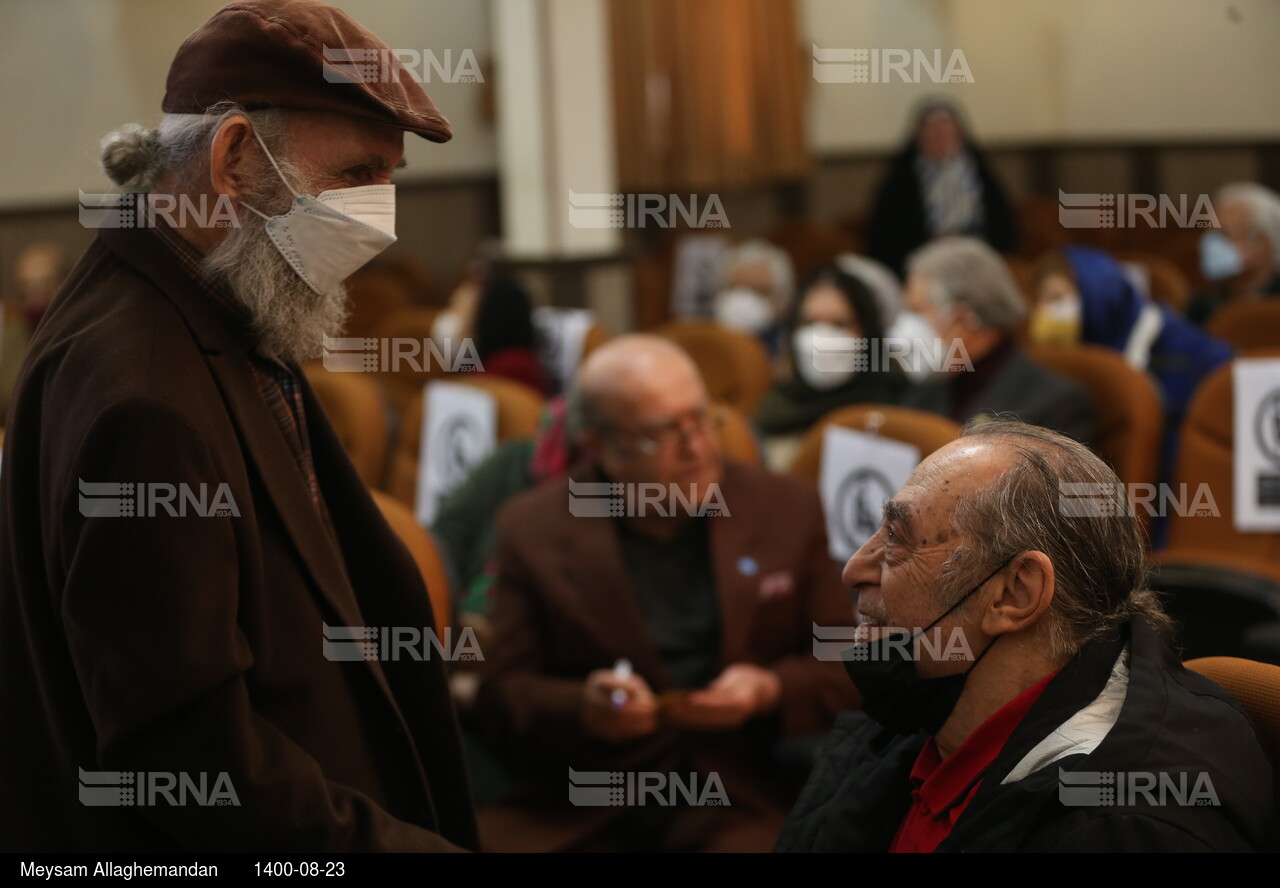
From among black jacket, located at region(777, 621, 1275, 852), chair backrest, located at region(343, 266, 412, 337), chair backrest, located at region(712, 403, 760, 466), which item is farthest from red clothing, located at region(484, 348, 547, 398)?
chair backrest, located at region(343, 266, 412, 337)

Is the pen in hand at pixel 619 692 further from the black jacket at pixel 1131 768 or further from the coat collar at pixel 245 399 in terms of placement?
the black jacket at pixel 1131 768

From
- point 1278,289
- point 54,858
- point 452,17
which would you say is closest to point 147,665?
point 54,858

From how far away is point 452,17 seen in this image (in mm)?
6988

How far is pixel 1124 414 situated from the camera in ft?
11.5

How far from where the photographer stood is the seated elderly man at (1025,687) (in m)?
1.21

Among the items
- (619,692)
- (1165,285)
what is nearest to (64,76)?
(1165,285)

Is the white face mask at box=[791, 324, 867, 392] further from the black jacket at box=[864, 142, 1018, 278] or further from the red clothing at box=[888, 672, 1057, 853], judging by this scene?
the black jacket at box=[864, 142, 1018, 278]

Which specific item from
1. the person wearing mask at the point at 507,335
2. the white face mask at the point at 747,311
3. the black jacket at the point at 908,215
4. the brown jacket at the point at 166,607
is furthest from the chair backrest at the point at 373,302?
the brown jacket at the point at 166,607

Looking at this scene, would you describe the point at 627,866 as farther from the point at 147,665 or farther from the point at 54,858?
the point at 147,665

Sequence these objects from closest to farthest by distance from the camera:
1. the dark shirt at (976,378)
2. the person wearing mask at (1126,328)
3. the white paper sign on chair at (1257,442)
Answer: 1. the white paper sign on chair at (1257,442)
2. the dark shirt at (976,378)
3. the person wearing mask at (1126,328)

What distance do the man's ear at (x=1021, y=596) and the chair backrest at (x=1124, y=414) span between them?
7.00 feet

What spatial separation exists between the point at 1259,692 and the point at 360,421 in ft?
9.82

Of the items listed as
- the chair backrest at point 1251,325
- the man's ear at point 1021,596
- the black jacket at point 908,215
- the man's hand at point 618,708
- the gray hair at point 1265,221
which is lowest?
the man's hand at point 618,708

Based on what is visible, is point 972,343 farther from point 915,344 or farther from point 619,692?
point 619,692
